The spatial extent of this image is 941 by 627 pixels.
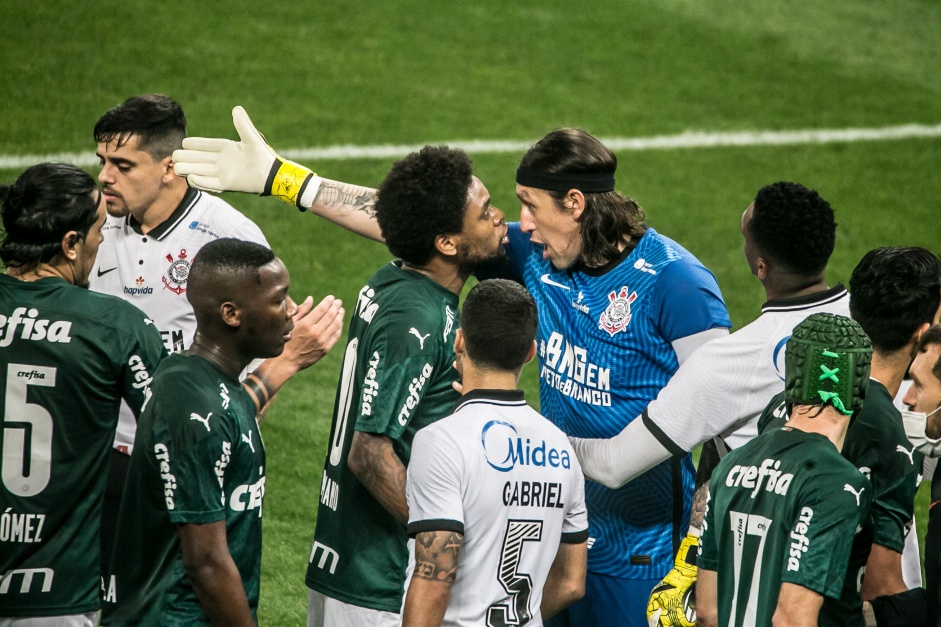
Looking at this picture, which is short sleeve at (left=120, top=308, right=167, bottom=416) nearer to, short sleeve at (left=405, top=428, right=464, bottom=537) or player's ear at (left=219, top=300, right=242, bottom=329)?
player's ear at (left=219, top=300, right=242, bottom=329)

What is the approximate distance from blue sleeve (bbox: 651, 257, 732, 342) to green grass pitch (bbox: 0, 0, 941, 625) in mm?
4936

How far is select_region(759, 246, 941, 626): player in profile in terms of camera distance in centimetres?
349

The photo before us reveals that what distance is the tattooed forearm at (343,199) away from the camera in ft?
17.5

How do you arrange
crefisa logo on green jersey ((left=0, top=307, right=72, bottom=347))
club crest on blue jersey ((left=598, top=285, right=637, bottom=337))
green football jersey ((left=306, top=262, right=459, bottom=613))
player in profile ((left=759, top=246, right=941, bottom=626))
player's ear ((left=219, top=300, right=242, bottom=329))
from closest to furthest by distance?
player in profile ((left=759, top=246, right=941, bottom=626)), player's ear ((left=219, top=300, right=242, bottom=329)), crefisa logo on green jersey ((left=0, top=307, right=72, bottom=347)), green football jersey ((left=306, top=262, right=459, bottom=613)), club crest on blue jersey ((left=598, top=285, right=637, bottom=337))

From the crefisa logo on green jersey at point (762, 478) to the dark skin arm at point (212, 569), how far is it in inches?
59.9

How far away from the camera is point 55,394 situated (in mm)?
4055

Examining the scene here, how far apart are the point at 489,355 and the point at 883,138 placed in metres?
10.9

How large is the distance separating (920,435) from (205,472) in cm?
253

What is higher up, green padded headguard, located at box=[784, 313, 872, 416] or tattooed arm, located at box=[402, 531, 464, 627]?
green padded headguard, located at box=[784, 313, 872, 416]

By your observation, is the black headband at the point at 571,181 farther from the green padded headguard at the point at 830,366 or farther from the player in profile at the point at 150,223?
the green padded headguard at the point at 830,366

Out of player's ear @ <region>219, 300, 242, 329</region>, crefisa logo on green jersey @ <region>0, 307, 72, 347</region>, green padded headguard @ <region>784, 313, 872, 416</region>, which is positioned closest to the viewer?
green padded headguard @ <region>784, 313, 872, 416</region>

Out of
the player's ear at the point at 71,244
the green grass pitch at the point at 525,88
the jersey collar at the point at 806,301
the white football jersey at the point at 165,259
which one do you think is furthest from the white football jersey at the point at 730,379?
the green grass pitch at the point at 525,88

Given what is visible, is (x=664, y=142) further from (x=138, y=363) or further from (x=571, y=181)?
(x=138, y=363)

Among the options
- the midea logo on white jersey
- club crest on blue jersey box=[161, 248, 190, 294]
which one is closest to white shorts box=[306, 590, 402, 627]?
the midea logo on white jersey
